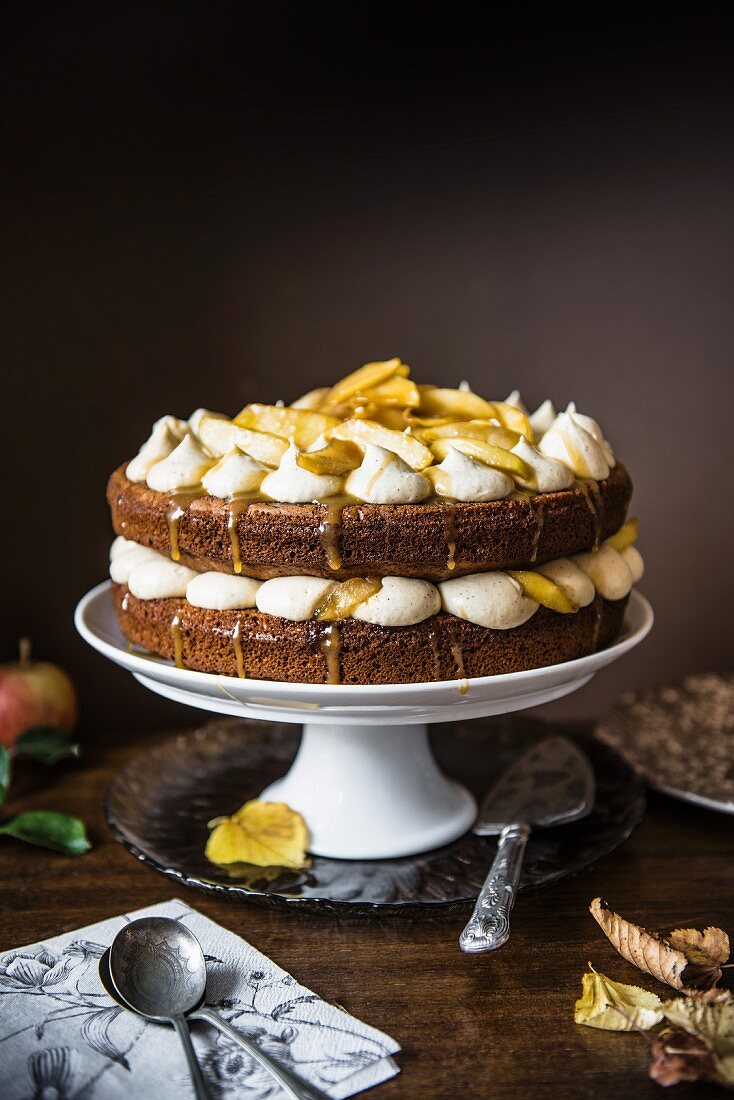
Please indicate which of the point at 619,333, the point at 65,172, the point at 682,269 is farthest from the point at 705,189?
the point at 65,172

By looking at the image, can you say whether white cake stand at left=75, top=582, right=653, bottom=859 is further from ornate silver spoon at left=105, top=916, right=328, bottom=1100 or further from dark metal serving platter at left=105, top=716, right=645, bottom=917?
ornate silver spoon at left=105, top=916, right=328, bottom=1100

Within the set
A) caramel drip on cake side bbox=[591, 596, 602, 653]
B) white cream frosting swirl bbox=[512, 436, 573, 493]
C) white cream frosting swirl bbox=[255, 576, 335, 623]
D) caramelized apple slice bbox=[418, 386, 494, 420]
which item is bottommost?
caramel drip on cake side bbox=[591, 596, 602, 653]

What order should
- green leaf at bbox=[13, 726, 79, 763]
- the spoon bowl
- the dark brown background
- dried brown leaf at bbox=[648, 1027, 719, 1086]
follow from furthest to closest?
the dark brown background < green leaf at bbox=[13, 726, 79, 763] < the spoon bowl < dried brown leaf at bbox=[648, 1027, 719, 1086]

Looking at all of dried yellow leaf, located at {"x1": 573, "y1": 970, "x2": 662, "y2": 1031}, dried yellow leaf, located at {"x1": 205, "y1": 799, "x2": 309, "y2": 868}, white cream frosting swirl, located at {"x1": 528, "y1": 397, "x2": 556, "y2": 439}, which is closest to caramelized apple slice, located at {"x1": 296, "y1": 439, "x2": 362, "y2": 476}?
white cream frosting swirl, located at {"x1": 528, "y1": 397, "x2": 556, "y2": 439}

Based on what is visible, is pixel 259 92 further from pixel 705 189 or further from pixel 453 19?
pixel 705 189

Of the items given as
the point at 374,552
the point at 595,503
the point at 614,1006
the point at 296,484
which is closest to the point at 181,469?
the point at 296,484

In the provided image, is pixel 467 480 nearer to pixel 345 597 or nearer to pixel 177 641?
pixel 345 597
